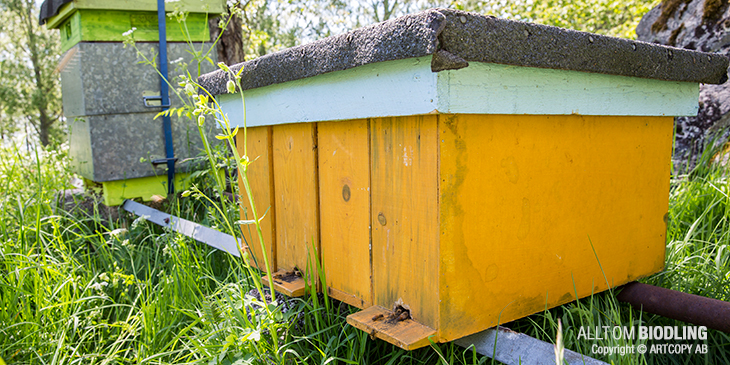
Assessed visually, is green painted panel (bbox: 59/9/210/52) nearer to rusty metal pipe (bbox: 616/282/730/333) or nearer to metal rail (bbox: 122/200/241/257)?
metal rail (bbox: 122/200/241/257)

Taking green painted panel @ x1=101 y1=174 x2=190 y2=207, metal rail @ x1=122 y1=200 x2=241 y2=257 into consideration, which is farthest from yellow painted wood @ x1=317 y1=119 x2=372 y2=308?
green painted panel @ x1=101 y1=174 x2=190 y2=207

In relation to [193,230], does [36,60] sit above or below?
above

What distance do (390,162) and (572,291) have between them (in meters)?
0.69

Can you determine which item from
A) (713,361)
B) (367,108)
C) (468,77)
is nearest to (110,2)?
(367,108)

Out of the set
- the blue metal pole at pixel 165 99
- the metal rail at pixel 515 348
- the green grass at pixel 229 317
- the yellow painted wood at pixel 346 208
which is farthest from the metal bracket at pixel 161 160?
the metal rail at pixel 515 348

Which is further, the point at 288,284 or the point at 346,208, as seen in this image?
the point at 288,284

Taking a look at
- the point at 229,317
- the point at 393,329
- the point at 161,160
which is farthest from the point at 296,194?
the point at 161,160

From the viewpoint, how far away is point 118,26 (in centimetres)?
307

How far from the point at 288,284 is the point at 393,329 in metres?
0.50

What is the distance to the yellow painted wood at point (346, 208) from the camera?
1.31 metres

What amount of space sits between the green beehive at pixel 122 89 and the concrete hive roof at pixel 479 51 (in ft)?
6.44

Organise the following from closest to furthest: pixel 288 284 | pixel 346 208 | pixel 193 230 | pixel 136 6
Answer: pixel 346 208 < pixel 288 284 < pixel 193 230 < pixel 136 6

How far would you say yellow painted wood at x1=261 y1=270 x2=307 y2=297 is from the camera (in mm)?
1467

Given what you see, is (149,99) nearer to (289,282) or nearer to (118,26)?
(118,26)
